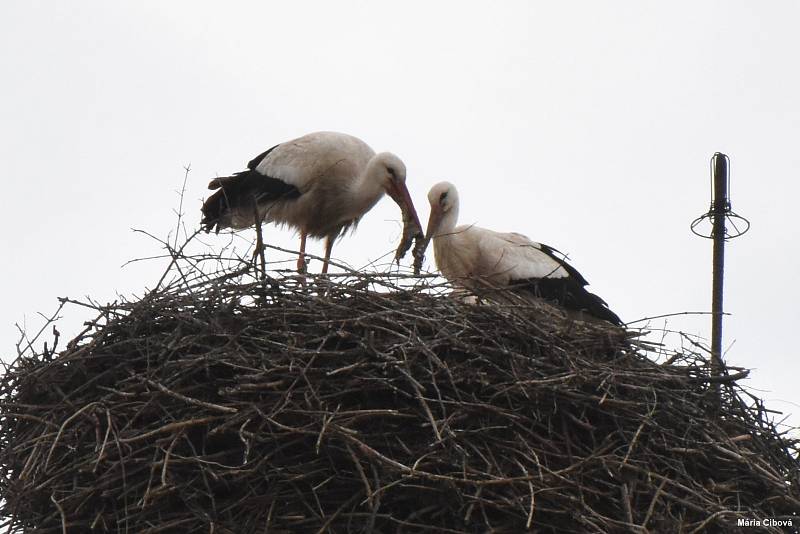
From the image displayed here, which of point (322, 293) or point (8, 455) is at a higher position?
point (322, 293)

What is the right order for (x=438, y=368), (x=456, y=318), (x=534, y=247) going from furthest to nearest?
(x=534, y=247) → (x=456, y=318) → (x=438, y=368)

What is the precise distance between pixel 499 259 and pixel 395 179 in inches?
28.8

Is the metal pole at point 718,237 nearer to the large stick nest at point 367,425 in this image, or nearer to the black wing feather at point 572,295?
the large stick nest at point 367,425

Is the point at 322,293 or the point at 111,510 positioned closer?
the point at 111,510

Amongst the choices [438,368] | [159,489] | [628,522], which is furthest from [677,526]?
[159,489]

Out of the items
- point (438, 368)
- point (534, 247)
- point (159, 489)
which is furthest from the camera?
point (534, 247)

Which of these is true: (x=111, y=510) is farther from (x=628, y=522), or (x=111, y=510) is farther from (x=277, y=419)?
(x=628, y=522)

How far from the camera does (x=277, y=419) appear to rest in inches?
158

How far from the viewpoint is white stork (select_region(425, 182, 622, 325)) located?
608 cm

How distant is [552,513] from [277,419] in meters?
0.97

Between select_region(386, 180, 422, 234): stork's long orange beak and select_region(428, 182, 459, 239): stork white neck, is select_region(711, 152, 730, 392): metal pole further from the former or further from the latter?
select_region(386, 180, 422, 234): stork's long orange beak

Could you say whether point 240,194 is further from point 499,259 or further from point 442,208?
point 499,259

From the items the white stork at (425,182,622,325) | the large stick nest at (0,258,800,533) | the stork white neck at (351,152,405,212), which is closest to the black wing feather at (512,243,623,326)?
the white stork at (425,182,622,325)

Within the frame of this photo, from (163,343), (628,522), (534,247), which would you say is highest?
(534,247)
